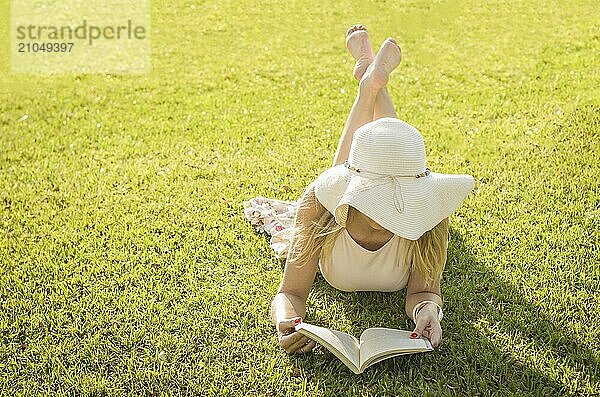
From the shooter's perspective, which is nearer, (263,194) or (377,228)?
(377,228)

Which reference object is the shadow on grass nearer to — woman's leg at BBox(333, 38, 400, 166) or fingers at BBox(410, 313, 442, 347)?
fingers at BBox(410, 313, 442, 347)

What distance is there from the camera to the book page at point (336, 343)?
9.07ft

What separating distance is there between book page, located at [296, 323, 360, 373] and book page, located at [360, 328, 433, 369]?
0.03 meters

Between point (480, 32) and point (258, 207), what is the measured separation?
387 cm

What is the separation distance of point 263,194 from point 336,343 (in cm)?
161

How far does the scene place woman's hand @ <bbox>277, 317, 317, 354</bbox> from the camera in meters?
2.93

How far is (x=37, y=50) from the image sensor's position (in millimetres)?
6895

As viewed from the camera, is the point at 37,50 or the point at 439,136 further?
the point at 37,50

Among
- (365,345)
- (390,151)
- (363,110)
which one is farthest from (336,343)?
(363,110)

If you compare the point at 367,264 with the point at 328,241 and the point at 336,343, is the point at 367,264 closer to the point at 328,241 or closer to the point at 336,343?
the point at 328,241

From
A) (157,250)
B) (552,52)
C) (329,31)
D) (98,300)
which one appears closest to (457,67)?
(552,52)

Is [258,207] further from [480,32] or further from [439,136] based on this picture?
[480,32]

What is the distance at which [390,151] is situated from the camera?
9.15ft

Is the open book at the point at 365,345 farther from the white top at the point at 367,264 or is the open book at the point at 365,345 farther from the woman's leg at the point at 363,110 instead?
the woman's leg at the point at 363,110
